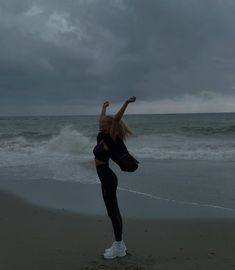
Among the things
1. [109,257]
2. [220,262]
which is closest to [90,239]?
[109,257]

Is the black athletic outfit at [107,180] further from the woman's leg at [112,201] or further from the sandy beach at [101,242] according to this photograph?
the sandy beach at [101,242]

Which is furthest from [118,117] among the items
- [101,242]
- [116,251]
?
[101,242]

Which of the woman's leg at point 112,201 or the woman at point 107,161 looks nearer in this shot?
the woman at point 107,161

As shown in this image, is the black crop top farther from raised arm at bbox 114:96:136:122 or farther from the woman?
raised arm at bbox 114:96:136:122

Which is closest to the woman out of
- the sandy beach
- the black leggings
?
the black leggings

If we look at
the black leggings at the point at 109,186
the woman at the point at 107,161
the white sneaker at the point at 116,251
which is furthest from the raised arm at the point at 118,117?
the white sneaker at the point at 116,251

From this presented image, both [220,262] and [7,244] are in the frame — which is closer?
[220,262]

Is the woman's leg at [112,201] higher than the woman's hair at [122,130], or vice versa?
the woman's hair at [122,130]

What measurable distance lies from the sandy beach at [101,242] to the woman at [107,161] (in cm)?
15

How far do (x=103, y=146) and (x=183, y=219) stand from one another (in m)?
2.64

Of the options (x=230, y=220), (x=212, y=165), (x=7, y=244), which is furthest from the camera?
(x=212, y=165)

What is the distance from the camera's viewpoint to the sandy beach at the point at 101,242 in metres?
4.87

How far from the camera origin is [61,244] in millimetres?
5535

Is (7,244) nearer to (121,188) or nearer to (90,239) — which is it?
(90,239)
